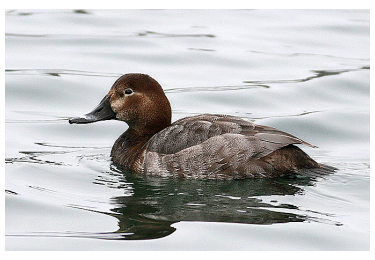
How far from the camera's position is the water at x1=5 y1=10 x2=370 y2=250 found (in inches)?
235

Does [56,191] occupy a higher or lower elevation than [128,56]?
lower

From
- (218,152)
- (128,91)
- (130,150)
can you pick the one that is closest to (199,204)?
(218,152)

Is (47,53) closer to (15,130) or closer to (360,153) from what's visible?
(15,130)

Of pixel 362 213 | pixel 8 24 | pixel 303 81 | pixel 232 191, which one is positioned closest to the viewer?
pixel 362 213

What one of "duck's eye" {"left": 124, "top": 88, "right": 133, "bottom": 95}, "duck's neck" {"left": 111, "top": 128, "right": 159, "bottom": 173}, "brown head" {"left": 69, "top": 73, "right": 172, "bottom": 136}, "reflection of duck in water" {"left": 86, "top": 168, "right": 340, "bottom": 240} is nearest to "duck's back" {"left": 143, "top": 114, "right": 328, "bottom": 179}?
"reflection of duck in water" {"left": 86, "top": 168, "right": 340, "bottom": 240}

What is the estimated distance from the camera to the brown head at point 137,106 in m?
7.84

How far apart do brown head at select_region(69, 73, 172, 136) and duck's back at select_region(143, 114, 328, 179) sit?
480 mm

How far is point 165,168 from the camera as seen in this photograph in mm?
7387

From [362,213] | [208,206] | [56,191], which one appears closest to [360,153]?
[362,213]

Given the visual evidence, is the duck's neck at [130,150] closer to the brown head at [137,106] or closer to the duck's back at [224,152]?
the brown head at [137,106]

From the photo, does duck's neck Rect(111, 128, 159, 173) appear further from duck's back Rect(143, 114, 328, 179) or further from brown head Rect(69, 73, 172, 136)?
duck's back Rect(143, 114, 328, 179)

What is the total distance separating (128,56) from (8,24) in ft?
11.2

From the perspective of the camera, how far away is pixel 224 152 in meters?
7.23

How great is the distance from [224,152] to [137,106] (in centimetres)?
124
